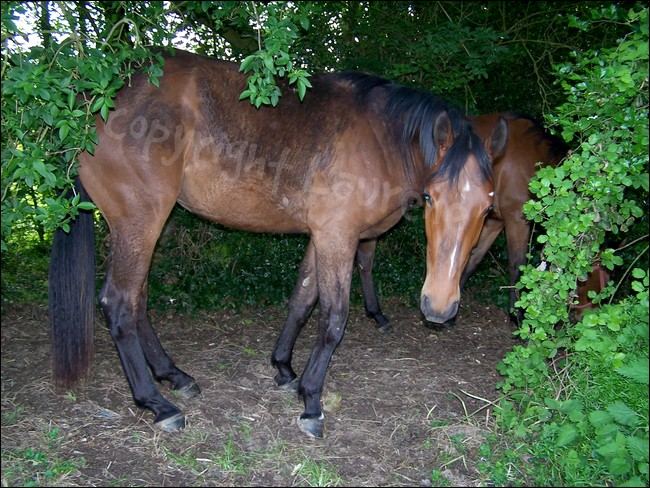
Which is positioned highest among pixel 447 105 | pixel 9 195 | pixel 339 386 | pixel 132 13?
pixel 132 13

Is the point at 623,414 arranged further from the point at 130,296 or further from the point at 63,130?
the point at 63,130

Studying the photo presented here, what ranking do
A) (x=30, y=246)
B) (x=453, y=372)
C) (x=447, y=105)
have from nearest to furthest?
(x=447, y=105) < (x=453, y=372) < (x=30, y=246)

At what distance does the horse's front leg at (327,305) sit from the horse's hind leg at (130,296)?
838mm

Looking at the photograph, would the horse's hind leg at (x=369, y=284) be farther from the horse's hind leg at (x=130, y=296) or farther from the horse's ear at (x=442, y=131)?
the horse's hind leg at (x=130, y=296)

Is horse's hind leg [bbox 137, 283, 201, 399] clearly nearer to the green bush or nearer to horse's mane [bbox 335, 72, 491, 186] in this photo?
horse's mane [bbox 335, 72, 491, 186]

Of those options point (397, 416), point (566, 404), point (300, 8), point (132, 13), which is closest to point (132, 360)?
point (397, 416)

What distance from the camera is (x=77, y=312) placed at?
388cm

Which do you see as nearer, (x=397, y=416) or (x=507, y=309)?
(x=397, y=416)

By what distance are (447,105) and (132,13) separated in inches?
80.2

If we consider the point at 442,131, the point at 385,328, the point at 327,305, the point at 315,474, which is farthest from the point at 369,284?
the point at 315,474

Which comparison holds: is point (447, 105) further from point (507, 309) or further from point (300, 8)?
point (507, 309)

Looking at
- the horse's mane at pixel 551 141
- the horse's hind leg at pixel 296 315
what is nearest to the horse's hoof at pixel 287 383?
the horse's hind leg at pixel 296 315

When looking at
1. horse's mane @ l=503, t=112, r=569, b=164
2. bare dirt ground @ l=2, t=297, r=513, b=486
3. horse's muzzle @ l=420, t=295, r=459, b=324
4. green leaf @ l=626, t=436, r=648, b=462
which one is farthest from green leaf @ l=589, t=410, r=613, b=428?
horse's mane @ l=503, t=112, r=569, b=164

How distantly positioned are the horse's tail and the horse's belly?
72 centimetres
